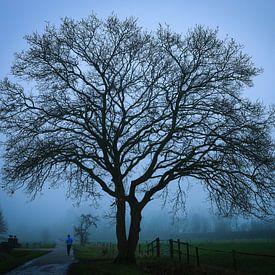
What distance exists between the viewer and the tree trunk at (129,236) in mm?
17516

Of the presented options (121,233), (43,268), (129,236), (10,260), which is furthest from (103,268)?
(10,260)

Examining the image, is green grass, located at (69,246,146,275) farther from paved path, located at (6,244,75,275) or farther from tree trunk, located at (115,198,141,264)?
tree trunk, located at (115,198,141,264)

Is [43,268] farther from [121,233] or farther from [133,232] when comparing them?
[133,232]

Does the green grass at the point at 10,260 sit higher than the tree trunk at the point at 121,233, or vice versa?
the tree trunk at the point at 121,233

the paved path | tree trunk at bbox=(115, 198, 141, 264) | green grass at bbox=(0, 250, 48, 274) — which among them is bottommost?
the paved path

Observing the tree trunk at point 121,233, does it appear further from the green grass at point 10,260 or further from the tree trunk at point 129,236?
the green grass at point 10,260

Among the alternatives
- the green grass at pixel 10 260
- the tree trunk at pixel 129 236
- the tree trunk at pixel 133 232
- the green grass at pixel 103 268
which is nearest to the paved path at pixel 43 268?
the green grass at pixel 10 260

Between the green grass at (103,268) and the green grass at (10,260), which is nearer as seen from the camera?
the green grass at (103,268)

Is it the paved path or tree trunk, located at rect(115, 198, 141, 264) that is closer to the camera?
the paved path

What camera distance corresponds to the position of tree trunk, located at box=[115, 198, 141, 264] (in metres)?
17.5

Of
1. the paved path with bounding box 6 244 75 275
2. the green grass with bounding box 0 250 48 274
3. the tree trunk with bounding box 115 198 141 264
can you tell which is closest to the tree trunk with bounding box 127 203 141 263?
the tree trunk with bounding box 115 198 141 264

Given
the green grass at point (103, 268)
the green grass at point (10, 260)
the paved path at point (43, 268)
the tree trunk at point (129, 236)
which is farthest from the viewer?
the tree trunk at point (129, 236)

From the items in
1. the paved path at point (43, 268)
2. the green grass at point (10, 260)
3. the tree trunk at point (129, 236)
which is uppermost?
the tree trunk at point (129, 236)

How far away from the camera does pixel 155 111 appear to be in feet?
61.7
